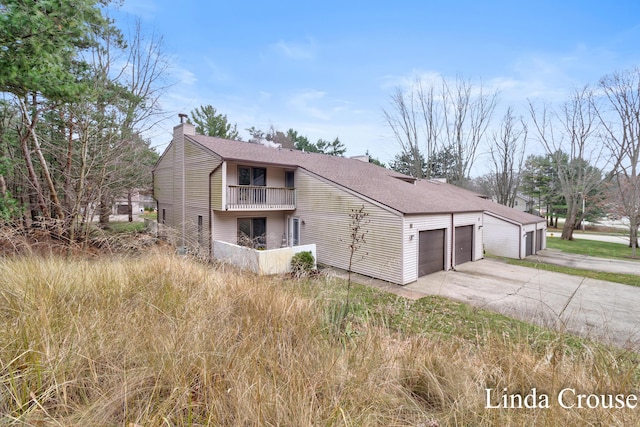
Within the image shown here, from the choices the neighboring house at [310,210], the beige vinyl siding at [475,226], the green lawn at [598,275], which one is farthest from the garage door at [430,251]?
the green lawn at [598,275]

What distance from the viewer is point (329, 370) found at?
1942 millimetres

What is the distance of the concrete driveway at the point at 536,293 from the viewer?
7004 mm

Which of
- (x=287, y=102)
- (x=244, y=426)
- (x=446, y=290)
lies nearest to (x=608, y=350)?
(x=244, y=426)

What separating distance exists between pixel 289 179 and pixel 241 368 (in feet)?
45.5

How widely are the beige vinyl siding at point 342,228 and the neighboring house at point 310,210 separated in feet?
0.14

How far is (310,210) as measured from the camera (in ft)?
45.2

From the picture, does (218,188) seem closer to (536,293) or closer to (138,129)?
(138,129)

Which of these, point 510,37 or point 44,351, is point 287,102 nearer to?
point 510,37

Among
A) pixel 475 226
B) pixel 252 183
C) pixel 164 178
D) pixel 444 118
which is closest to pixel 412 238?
pixel 475 226

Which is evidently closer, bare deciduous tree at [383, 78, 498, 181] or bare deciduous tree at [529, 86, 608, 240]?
bare deciduous tree at [529, 86, 608, 240]

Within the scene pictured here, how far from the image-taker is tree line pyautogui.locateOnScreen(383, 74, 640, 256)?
2006 cm

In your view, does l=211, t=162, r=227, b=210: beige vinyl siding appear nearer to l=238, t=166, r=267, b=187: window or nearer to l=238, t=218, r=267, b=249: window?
l=238, t=166, r=267, b=187: window

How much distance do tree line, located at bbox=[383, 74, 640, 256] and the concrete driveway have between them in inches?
592

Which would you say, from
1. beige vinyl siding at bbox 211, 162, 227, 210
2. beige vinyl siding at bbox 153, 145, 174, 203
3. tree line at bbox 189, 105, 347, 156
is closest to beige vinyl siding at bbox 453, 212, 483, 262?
beige vinyl siding at bbox 211, 162, 227, 210
